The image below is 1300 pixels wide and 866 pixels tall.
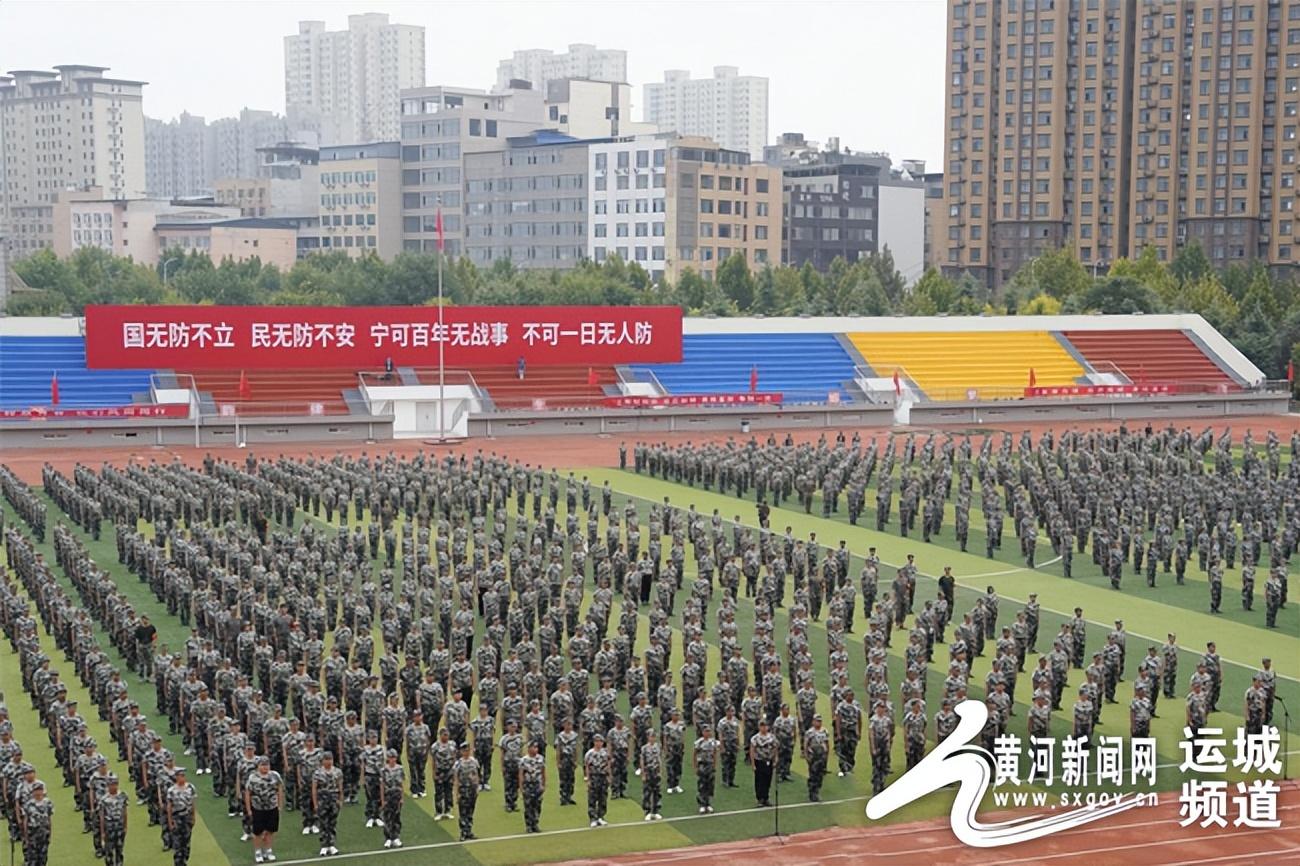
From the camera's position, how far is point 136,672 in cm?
1575

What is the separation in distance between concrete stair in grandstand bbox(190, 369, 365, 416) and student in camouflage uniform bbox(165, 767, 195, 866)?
88.3ft

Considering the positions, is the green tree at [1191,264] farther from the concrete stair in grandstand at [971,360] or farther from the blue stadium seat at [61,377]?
the blue stadium seat at [61,377]

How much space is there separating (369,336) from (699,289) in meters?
23.9

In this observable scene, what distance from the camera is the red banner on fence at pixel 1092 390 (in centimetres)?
4325

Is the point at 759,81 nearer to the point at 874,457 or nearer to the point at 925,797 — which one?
the point at 874,457

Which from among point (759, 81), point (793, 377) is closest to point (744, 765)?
point (793, 377)

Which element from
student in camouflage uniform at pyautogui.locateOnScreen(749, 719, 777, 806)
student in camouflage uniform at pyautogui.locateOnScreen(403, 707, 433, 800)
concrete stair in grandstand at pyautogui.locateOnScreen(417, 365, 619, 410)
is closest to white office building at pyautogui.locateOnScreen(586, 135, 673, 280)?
concrete stair in grandstand at pyautogui.locateOnScreen(417, 365, 619, 410)

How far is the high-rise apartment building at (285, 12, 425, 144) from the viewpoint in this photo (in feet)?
390

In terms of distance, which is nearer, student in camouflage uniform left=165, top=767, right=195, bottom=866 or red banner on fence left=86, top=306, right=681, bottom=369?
student in camouflage uniform left=165, top=767, right=195, bottom=866

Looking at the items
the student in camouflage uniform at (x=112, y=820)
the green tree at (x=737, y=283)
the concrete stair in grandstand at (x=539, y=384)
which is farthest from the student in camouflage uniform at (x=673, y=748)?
the green tree at (x=737, y=283)

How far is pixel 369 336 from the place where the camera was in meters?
40.4

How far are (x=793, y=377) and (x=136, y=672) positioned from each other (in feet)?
95.8

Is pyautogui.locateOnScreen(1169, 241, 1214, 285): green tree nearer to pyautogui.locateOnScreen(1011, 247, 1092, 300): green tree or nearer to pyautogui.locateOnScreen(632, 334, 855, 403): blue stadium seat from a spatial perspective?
pyautogui.locateOnScreen(1011, 247, 1092, 300): green tree

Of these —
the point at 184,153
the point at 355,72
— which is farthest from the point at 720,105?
the point at 184,153
